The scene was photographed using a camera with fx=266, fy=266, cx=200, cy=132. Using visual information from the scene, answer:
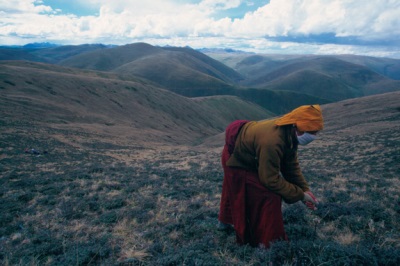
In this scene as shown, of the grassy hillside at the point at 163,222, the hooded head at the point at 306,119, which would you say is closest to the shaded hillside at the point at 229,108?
the grassy hillside at the point at 163,222

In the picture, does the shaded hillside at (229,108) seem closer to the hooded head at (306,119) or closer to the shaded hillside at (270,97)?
the shaded hillside at (270,97)

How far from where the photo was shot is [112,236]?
17.2 ft

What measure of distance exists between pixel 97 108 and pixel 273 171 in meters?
49.6

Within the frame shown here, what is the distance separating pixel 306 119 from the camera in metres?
3.61

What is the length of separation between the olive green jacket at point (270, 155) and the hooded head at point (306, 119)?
11 cm

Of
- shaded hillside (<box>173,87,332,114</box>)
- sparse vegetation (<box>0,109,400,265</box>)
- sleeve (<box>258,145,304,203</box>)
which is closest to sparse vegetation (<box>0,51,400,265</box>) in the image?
sparse vegetation (<box>0,109,400,265</box>)

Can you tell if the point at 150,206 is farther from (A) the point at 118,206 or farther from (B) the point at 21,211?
(B) the point at 21,211

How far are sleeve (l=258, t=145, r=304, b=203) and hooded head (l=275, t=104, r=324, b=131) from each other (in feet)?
1.28

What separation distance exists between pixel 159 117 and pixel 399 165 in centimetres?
5088

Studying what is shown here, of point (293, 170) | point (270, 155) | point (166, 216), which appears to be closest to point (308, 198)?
point (293, 170)

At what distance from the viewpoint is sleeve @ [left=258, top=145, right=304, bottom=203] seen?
11.7ft

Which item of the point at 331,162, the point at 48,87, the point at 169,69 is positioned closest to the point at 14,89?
the point at 48,87

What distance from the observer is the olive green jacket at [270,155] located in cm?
360

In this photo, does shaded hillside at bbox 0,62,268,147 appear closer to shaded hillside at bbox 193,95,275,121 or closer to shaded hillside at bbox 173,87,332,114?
shaded hillside at bbox 193,95,275,121
